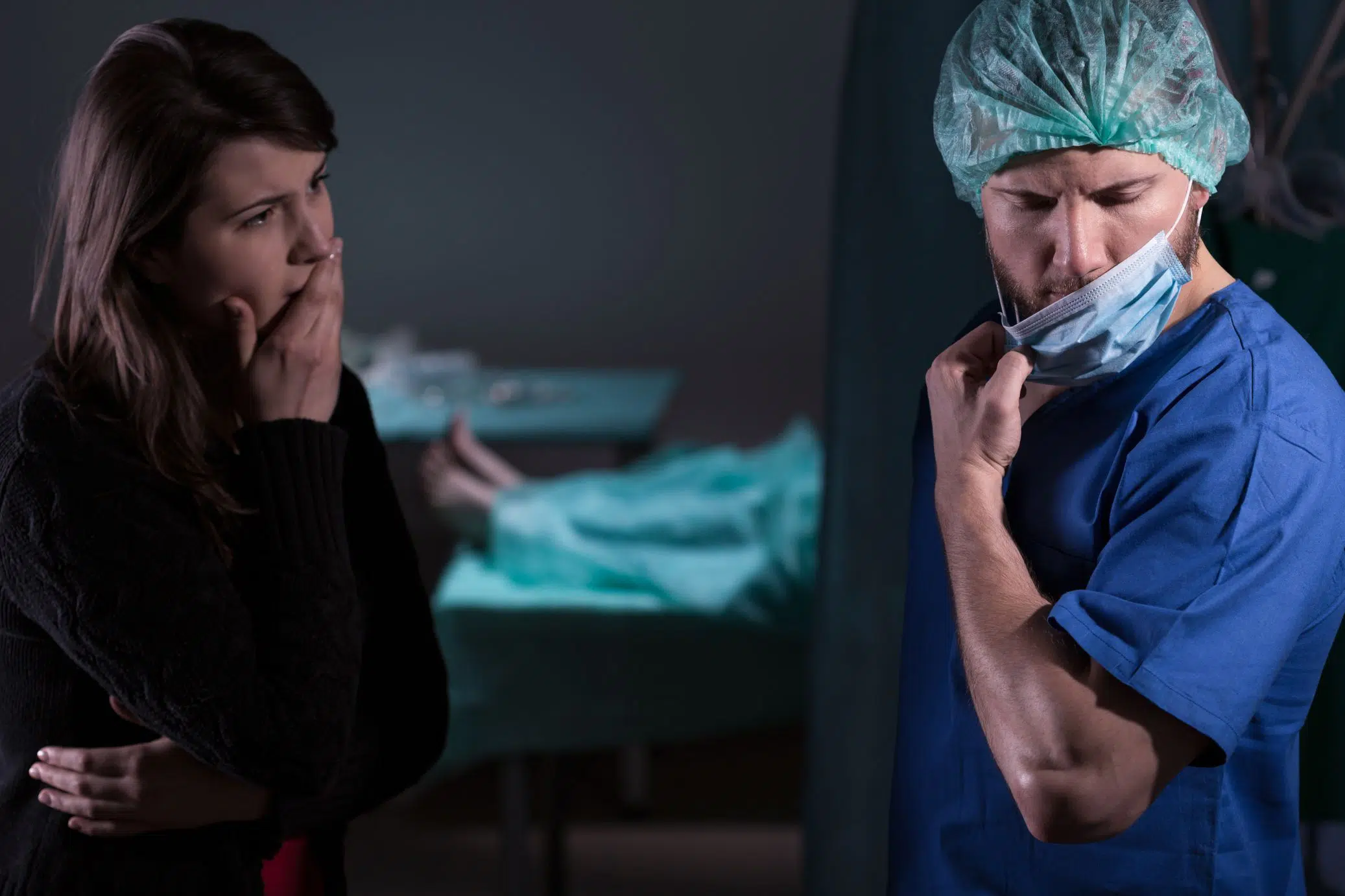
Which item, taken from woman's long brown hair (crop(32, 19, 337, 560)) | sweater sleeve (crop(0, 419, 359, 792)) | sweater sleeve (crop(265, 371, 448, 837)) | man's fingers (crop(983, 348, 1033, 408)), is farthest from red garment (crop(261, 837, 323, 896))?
man's fingers (crop(983, 348, 1033, 408))

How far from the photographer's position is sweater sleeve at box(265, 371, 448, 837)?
47.0 inches

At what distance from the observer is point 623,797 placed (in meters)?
3.08

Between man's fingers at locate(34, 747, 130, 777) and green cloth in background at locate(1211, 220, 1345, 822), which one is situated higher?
green cloth in background at locate(1211, 220, 1345, 822)

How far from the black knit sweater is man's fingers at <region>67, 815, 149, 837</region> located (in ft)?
0.04

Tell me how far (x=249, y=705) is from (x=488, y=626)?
4.54ft

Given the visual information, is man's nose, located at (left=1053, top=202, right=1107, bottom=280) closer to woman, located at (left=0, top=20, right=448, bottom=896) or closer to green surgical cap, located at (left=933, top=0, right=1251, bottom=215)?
green surgical cap, located at (left=933, top=0, right=1251, bottom=215)

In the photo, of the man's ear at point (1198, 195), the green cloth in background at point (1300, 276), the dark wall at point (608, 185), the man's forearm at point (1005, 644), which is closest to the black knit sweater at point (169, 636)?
the man's forearm at point (1005, 644)

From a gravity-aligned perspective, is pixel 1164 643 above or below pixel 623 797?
above

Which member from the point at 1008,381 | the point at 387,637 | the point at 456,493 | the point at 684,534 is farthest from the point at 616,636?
the point at 1008,381

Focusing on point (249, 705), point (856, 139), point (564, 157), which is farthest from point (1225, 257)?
point (564, 157)

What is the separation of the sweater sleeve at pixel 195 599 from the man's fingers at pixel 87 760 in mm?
57

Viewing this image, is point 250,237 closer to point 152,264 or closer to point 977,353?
point 152,264

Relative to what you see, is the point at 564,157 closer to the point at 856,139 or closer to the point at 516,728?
the point at 516,728

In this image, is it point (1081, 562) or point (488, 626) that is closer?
point (1081, 562)
